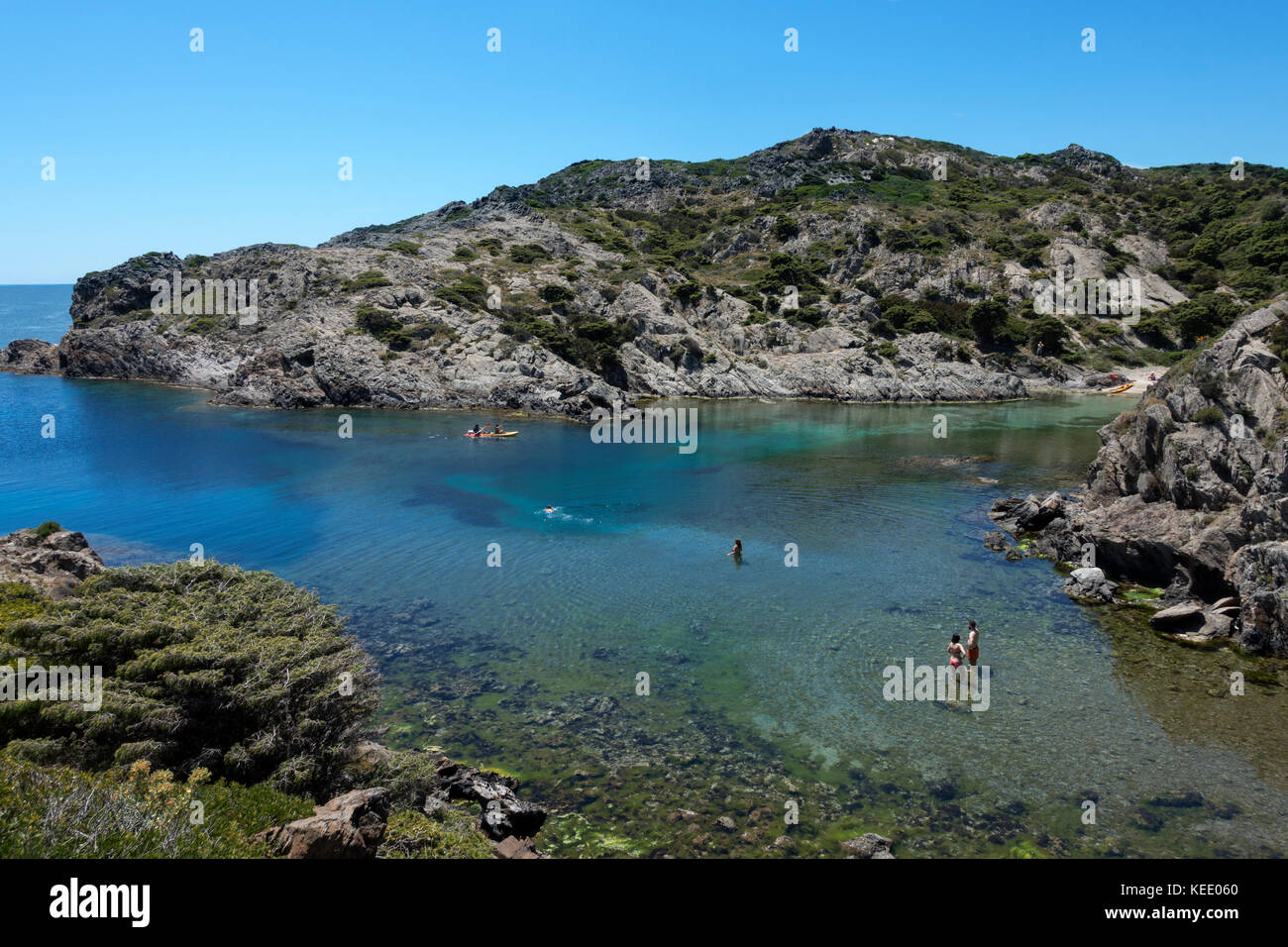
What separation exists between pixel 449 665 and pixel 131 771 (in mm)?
12631

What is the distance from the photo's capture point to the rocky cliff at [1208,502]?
2355 centimetres

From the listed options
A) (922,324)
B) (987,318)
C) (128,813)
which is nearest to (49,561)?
(128,813)

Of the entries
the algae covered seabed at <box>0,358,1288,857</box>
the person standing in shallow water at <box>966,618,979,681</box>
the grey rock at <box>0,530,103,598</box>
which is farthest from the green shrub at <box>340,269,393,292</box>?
the person standing in shallow water at <box>966,618,979,681</box>

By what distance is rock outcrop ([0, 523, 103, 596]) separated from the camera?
75.4 ft

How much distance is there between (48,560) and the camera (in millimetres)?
24984

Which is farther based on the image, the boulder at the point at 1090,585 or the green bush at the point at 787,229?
the green bush at the point at 787,229

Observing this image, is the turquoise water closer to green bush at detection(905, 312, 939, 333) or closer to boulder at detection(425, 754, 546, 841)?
boulder at detection(425, 754, 546, 841)

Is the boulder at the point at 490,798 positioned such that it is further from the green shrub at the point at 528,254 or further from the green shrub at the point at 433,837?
the green shrub at the point at 528,254
